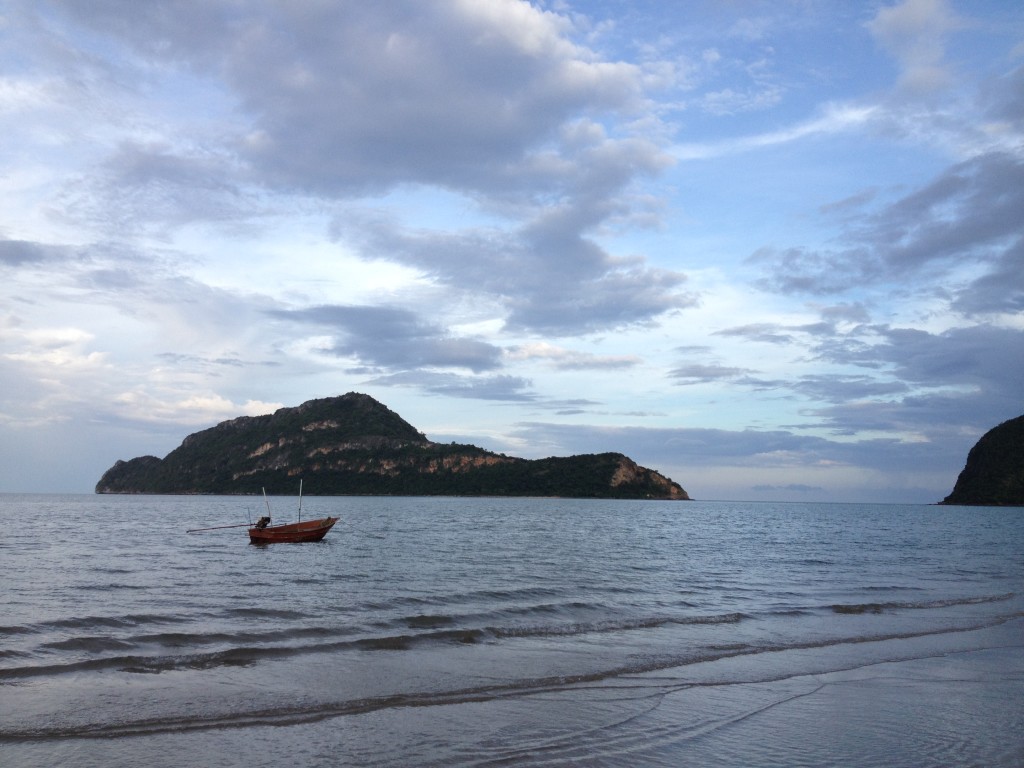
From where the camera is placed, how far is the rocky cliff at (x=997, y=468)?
17175 cm

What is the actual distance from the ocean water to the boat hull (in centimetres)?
1519

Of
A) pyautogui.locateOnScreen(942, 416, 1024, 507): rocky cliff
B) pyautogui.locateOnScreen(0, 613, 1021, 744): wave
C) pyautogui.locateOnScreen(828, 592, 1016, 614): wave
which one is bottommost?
pyautogui.locateOnScreen(828, 592, 1016, 614): wave

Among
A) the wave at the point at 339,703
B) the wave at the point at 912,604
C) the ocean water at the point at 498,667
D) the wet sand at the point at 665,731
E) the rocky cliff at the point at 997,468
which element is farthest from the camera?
the rocky cliff at the point at 997,468

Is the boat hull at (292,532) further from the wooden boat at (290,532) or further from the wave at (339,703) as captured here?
the wave at (339,703)

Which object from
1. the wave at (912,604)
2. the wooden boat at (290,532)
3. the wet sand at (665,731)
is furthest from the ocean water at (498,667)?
the wooden boat at (290,532)

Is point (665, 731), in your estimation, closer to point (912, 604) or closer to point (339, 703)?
point (339, 703)

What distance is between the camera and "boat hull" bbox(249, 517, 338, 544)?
4856cm

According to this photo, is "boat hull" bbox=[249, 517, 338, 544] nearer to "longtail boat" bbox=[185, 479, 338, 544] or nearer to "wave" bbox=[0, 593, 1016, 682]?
"longtail boat" bbox=[185, 479, 338, 544]

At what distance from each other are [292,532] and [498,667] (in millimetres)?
38217

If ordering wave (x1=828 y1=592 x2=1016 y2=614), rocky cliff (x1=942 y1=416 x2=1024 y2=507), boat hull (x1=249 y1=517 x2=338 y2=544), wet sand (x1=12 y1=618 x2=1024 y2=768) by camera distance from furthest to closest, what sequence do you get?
rocky cliff (x1=942 y1=416 x2=1024 y2=507)
boat hull (x1=249 y1=517 x2=338 y2=544)
wave (x1=828 y1=592 x2=1016 y2=614)
wet sand (x1=12 y1=618 x2=1024 y2=768)

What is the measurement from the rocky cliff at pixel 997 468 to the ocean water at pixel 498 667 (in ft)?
556

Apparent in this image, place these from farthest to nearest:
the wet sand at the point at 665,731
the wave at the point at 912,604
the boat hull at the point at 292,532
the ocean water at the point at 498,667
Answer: the boat hull at the point at 292,532, the wave at the point at 912,604, the ocean water at the point at 498,667, the wet sand at the point at 665,731

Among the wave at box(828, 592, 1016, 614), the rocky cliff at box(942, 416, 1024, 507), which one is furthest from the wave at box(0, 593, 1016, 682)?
the rocky cliff at box(942, 416, 1024, 507)

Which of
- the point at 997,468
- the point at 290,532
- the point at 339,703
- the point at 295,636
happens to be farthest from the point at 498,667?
the point at 997,468
